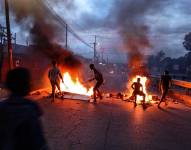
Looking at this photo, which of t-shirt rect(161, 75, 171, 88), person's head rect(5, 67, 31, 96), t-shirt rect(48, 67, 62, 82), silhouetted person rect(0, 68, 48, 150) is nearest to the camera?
silhouetted person rect(0, 68, 48, 150)

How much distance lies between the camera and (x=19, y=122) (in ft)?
10.2

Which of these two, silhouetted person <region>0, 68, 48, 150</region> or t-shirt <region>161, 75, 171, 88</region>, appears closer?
silhouetted person <region>0, 68, 48, 150</region>

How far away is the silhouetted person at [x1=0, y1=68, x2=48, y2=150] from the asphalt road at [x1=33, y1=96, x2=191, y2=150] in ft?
15.8

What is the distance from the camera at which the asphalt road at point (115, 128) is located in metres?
8.56

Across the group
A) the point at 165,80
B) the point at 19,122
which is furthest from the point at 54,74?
the point at 19,122

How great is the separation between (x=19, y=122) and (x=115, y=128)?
7766 millimetres

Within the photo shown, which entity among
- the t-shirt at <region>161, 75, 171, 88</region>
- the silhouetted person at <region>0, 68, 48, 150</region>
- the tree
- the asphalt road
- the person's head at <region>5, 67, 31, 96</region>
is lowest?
the asphalt road

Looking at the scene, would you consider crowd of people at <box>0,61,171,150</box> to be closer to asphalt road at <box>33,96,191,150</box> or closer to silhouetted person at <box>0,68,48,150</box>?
silhouetted person at <box>0,68,48,150</box>

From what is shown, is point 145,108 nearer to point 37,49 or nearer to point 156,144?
point 156,144

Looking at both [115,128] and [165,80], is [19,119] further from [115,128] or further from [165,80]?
[165,80]

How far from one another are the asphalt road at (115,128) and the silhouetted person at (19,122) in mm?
4801

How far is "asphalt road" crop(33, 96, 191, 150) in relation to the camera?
8562 millimetres

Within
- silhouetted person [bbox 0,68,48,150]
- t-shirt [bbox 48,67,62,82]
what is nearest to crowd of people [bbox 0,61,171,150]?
silhouetted person [bbox 0,68,48,150]

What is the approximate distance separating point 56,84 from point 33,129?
15041 millimetres
